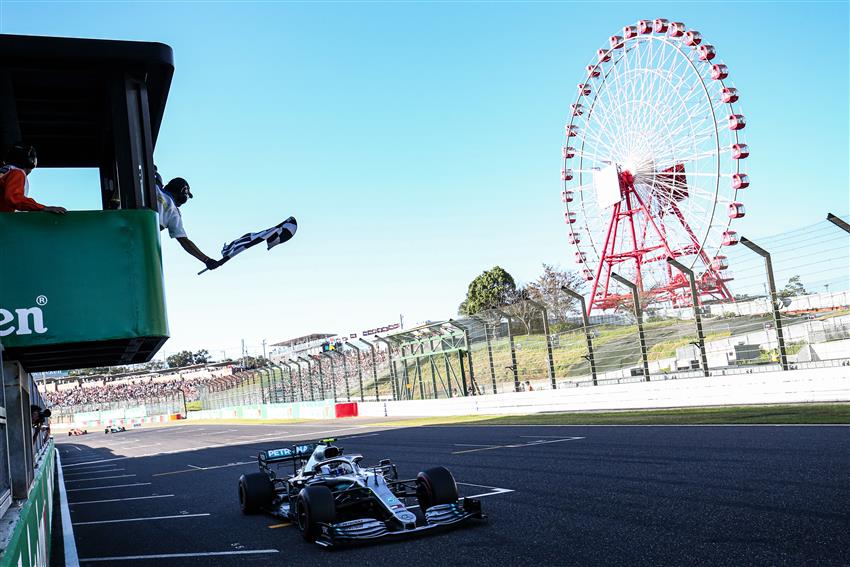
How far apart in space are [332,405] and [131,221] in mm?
31611

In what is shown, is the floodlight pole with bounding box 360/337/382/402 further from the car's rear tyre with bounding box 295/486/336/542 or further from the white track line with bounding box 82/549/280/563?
the car's rear tyre with bounding box 295/486/336/542

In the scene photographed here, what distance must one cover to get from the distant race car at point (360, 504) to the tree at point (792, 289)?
10981mm

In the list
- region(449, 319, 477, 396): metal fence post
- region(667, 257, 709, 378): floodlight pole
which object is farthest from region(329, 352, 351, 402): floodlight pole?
region(667, 257, 709, 378): floodlight pole

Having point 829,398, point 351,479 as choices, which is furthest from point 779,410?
point 351,479

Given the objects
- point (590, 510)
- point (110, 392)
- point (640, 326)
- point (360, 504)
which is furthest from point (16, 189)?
point (110, 392)

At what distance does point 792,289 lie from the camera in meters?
15.8

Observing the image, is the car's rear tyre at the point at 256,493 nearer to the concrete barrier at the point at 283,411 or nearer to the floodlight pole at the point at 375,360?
the floodlight pole at the point at 375,360

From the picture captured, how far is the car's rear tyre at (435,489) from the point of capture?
24.6 feet

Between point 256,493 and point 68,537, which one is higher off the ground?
point 256,493

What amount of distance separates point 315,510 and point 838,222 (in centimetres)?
1183

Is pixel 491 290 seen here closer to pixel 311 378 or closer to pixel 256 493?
pixel 311 378

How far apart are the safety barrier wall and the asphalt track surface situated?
3.74 m

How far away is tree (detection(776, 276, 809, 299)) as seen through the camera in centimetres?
1564

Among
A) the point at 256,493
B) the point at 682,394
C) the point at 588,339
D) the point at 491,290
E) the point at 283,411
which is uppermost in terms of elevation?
the point at 491,290
